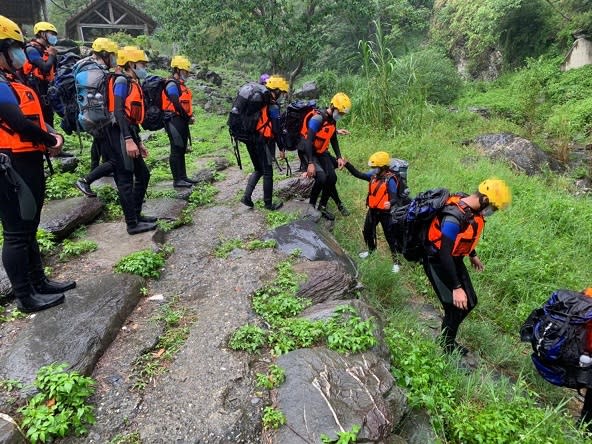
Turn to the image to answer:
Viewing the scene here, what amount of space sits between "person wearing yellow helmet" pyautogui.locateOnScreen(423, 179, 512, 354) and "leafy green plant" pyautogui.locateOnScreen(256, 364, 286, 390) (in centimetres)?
171

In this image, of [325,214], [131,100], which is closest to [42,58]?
[131,100]

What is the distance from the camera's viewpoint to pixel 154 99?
6.44 m

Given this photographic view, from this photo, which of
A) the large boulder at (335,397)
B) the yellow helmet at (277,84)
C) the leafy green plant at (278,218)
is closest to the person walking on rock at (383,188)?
the leafy green plant at (278,218)

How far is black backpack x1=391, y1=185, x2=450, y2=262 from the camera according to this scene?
3830 mm

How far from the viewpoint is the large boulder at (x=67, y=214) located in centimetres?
501

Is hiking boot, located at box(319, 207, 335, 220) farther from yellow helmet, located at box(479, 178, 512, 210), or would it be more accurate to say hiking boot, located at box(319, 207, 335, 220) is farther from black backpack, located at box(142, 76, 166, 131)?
yellow helmet, located at box(479, 178, 512, 210)

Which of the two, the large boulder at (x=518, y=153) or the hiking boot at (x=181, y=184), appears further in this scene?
the large boulder at (x=518, y=153)

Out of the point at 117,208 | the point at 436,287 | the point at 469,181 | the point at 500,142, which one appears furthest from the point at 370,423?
the point at 500,142

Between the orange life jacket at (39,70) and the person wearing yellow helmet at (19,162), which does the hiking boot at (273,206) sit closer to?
the person wearing yellow helmet at (19,162)

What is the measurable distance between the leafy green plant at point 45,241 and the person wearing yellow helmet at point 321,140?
3.17 m

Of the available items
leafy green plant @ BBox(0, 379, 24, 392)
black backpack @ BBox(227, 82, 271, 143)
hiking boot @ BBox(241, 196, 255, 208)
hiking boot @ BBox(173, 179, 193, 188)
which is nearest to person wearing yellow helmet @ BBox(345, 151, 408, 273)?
black backpack @ BBox(227, 82, 271, 143)

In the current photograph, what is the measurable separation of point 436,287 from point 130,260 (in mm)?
3015

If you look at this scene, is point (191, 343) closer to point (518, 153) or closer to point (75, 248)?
point (75, 248)

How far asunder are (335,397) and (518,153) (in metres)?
9.68
